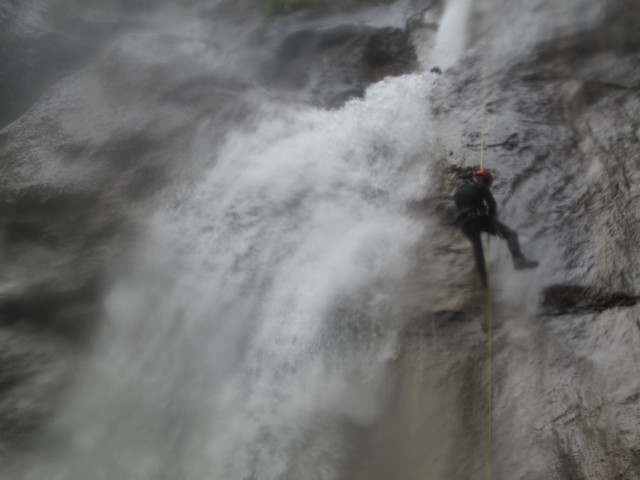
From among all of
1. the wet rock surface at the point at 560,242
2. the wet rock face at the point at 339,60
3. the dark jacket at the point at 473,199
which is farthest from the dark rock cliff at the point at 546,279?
the wet rock face at the point at 339,60

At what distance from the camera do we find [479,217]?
6055 mm

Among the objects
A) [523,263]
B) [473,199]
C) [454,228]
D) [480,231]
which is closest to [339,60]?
[454,228]

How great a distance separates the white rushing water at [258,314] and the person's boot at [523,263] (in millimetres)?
1365

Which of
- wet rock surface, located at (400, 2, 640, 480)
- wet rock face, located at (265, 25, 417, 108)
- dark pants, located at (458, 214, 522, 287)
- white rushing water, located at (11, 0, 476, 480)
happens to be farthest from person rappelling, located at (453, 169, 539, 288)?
wet rock face, located at (265, 25, 417, 108)

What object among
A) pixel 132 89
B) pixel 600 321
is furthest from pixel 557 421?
pixel 132 89

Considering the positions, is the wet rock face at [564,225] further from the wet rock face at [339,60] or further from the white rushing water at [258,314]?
the wet rock face at [339,60]

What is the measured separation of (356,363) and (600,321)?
8.60ft

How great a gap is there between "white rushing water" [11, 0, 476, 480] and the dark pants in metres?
0.75

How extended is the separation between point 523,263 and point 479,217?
809 mm

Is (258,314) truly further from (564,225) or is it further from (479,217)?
(564,225)

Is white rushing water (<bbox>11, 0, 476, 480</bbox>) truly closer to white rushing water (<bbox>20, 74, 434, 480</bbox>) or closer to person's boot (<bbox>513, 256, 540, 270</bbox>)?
white rushing water (<bbox>20, 74, 434, 480</bbox>)

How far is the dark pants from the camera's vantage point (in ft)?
19.4

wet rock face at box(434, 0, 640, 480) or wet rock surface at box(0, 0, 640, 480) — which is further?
wet rock surface at box(0, 0, 640, 480)

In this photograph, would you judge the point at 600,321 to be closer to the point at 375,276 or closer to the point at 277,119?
the point at 375,276
